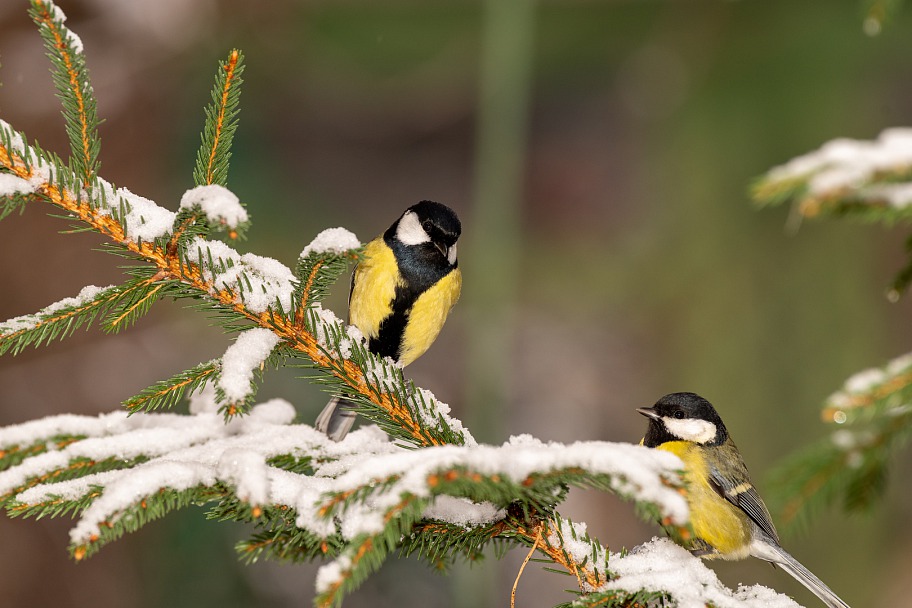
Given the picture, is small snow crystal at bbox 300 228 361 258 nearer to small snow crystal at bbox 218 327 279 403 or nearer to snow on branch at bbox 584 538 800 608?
small snow crystal at bbox 218 327 279 403

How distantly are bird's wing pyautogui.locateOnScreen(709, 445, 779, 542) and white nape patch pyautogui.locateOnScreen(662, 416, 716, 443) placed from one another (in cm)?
5

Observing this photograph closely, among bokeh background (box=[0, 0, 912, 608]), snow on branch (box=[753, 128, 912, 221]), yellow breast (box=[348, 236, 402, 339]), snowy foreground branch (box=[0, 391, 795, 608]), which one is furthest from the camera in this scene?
bokeh background (box=[0, 0, 912, 608])

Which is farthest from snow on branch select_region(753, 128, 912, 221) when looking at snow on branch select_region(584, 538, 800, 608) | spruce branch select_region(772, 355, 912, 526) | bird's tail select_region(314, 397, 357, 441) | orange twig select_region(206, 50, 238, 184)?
bird's tail select_region(314, 397, 357, 441)

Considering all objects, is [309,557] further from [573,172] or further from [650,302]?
[573,172]

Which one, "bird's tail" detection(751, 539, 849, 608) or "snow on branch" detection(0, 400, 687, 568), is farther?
"bird's tail" detection(751, 539, 849, 608)

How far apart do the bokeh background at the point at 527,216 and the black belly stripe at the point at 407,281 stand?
768 mm

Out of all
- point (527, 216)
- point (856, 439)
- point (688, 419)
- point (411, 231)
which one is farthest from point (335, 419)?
point (527, 216)

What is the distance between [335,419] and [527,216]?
1866mm

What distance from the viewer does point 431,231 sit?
1.34 m

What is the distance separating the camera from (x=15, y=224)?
2154mm

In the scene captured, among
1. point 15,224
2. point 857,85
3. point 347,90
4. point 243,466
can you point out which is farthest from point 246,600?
point 857,85

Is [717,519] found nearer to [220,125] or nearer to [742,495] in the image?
[742,495]

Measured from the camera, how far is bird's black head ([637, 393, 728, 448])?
3.74 feet

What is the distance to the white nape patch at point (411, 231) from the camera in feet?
4.41
